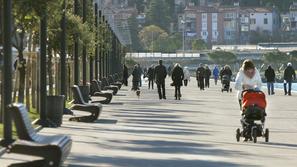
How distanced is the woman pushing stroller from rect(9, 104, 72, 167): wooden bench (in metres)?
4.94

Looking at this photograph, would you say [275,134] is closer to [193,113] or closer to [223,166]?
[223,166]

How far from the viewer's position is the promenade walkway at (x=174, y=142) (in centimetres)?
1346

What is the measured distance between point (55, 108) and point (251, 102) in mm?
6008

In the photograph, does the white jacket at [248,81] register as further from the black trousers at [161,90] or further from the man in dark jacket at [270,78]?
the man in dark jacket at [270,78]

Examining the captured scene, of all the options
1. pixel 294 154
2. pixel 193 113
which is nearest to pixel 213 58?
pixel 193 113

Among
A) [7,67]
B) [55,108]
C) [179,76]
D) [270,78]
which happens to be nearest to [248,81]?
[7,67]

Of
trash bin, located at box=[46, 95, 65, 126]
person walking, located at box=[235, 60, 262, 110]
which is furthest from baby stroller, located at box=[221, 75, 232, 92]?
person walking, located at box=[235, 60, 262, 110]

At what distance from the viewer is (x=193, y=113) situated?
27047 mm

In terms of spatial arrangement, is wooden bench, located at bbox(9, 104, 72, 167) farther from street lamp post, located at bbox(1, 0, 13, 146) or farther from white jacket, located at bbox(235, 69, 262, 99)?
white jacket, located at bbox(235, 69, 262, 99)

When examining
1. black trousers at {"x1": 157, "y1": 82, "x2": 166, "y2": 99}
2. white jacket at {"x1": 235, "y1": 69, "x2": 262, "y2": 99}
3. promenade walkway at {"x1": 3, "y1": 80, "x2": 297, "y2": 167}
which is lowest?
promenade walkway at {"x1": 3, "y1": 80, "x2": 297, "y2": 167}

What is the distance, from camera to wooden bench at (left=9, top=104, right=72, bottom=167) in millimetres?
11109

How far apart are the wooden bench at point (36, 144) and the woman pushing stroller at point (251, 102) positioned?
494 cm

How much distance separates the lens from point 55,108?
20828 mm

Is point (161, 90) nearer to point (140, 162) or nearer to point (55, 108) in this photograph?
point (55, 108)
